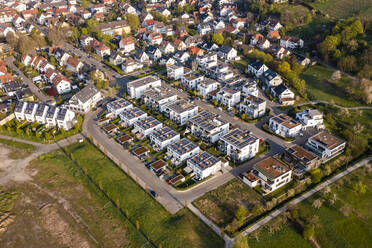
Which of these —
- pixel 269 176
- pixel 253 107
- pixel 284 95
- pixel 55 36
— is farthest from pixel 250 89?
pixel 55 36

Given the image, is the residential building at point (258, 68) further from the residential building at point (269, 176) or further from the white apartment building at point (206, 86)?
the residential building at point (269, 176)

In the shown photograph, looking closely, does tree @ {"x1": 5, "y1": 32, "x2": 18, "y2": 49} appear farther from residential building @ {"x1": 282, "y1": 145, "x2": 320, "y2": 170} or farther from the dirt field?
residential building @ {"x1": 282, "y1": 145, "x2": 320, "y2": 170}

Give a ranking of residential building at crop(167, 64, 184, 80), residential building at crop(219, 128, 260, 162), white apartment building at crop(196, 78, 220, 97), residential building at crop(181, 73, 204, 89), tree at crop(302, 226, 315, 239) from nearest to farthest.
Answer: tree at crop(302, 226, 315, 239) → residential building at crop(219, 128, 260, 162) → white apartment building at crop(196, 78, 220, 97) → residential building at crop(181, 73, 204, 89) → residential building at crop(167, 64, 184, 80)

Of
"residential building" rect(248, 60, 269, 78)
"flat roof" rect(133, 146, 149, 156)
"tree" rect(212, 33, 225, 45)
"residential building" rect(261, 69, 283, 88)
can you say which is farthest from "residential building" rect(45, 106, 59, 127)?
"tree" rect(212, 33, 225, 45)

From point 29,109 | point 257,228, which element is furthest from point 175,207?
point 29,109

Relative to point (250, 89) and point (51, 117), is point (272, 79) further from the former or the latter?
point (51, 117)

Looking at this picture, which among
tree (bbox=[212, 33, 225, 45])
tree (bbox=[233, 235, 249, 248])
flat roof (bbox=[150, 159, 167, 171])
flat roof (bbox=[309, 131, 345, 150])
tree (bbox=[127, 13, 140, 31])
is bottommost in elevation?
flat roof (bbox=[150, 159, 167, 171])

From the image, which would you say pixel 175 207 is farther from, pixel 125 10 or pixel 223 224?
pixel 125 10
